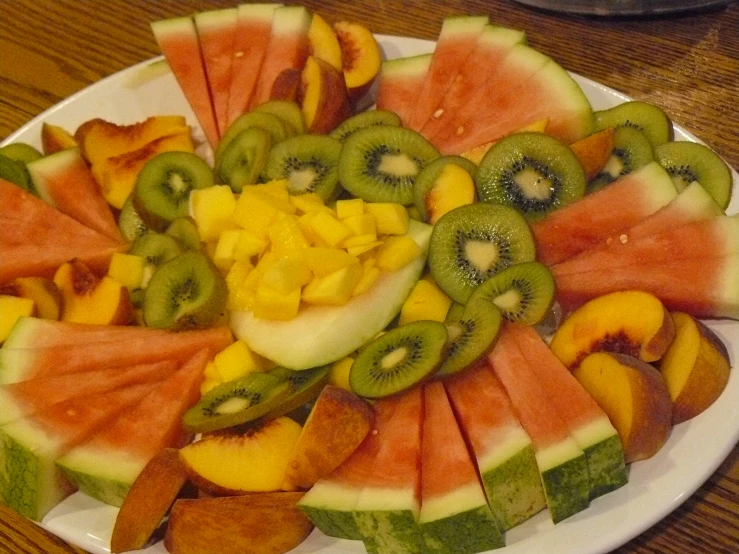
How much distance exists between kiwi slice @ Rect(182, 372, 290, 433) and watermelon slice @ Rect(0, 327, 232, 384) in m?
0.11

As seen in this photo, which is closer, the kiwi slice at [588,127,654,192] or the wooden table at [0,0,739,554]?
the kiwi slice at [588,127,654,192]

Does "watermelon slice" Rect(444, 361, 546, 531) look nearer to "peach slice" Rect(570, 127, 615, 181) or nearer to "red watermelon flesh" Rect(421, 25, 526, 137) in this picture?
"peach slice" Rect(570, 127, 615, 181)

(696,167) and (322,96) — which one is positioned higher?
(322,96)

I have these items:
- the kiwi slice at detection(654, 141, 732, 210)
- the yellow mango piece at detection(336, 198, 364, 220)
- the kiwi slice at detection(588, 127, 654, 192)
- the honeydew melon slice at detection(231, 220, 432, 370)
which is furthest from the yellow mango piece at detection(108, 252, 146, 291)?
the kiwi slice at detection(654, 141, 732, 210)

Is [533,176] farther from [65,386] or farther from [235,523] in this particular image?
[65,386]

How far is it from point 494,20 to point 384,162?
104 centimetres

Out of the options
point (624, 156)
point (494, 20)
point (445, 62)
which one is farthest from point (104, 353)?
point (494, 20)

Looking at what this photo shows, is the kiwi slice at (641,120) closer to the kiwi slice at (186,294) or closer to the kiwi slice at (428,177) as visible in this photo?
the kiwi slice at (428,177)

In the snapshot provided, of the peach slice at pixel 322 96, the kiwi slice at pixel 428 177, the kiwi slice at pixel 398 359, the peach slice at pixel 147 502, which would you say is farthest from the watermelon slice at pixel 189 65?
the peach slice at pixel 147 502

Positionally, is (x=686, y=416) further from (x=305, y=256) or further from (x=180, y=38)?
(x=180, y=38)

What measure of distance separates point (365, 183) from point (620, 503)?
2.86ft

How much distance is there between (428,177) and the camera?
5.39ft

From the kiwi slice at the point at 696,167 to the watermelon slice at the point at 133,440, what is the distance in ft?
3.64

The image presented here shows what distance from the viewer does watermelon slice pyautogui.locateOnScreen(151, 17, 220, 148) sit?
198cm
